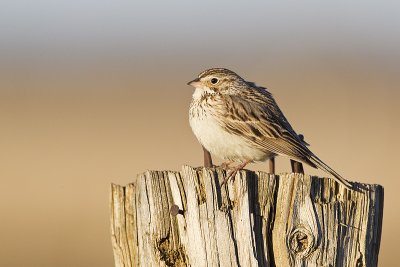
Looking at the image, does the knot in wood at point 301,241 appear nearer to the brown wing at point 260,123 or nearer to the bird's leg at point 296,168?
the bird's leg at point 296,168

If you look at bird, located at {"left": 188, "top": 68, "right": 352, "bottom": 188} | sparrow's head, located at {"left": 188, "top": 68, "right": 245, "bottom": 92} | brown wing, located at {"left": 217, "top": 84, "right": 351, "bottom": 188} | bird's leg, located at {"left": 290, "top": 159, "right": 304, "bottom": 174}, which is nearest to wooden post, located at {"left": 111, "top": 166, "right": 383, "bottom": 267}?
bird's leg, located at {"left": 290, "top": 159, "right": 304, "bottom": 174}

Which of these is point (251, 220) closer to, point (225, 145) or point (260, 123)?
point (225, 145)

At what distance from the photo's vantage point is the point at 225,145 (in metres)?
9.56

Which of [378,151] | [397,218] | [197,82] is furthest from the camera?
[378,151]

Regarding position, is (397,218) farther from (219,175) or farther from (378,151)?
(219,175)

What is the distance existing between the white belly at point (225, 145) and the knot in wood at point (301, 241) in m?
3.53

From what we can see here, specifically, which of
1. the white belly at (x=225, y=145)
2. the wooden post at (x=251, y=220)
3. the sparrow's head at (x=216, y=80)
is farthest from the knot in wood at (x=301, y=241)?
the sparrow's head at (x=216, y=80)

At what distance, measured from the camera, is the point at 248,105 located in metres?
10.0

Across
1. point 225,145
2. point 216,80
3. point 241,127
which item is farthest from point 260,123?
point 216,80

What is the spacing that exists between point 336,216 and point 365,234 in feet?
0.81

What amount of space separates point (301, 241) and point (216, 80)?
15.2ft

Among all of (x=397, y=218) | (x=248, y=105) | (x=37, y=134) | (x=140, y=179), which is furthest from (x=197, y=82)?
(x=37, y=134)

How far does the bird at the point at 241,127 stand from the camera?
9461mm

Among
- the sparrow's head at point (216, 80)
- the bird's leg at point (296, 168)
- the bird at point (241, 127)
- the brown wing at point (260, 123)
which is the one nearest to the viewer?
the bird's leg at point (296, 168)
